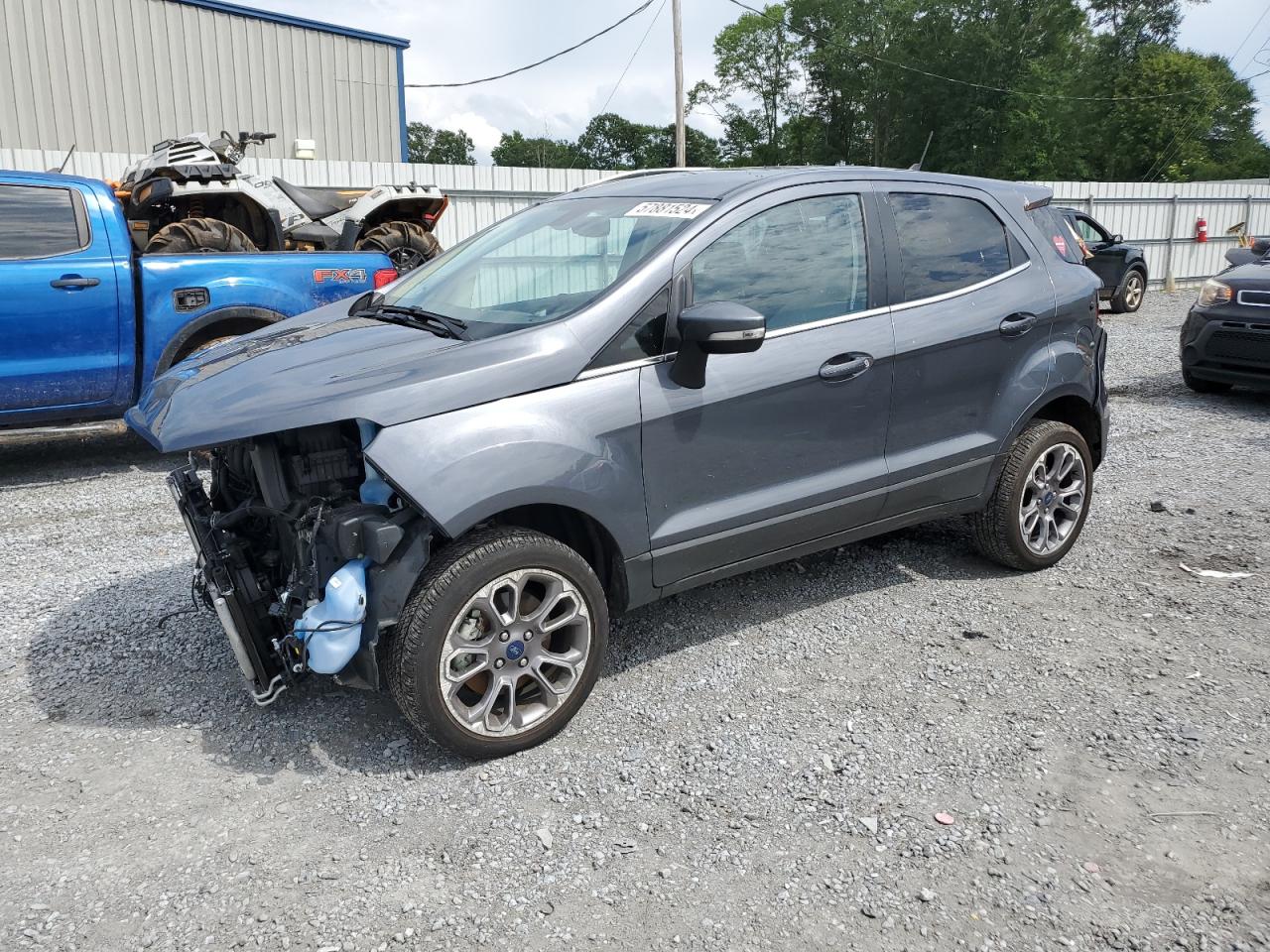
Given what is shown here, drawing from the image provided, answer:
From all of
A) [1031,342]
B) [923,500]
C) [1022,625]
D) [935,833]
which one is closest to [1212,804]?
[935,833]

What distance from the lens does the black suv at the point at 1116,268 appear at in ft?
54.1

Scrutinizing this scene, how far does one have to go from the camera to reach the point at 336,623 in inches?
119

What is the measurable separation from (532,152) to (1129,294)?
224ft

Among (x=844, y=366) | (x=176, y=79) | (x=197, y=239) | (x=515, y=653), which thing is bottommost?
(x=515, y=653)

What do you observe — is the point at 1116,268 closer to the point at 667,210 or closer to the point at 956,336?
the point at 956,336

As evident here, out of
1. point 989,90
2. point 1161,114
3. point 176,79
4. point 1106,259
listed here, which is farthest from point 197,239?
point 1161,114

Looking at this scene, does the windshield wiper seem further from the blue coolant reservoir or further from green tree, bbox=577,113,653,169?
green tree, bbox=577,113,653,169

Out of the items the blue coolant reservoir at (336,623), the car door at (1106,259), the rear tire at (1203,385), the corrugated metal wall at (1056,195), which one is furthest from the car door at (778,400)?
the car door at (1106,259)

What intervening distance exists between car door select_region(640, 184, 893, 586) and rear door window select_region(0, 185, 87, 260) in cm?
480

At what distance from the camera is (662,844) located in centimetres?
287

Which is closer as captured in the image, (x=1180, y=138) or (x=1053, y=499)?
(x=1053, y=499)

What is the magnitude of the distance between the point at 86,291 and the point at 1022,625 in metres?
5.81

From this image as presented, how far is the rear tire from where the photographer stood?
975 cm

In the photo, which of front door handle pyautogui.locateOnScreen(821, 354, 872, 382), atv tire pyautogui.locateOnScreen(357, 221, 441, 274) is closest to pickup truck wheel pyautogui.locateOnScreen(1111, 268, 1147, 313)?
atv tire pyautogui.locateOnScreen(357, 221, 441, 274)
